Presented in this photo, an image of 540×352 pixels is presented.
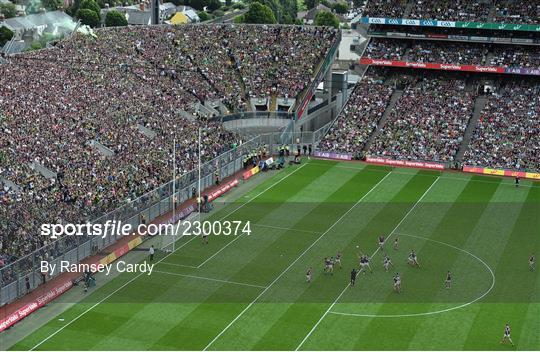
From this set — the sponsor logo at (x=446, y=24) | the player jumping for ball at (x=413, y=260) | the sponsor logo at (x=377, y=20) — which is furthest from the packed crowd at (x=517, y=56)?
the player jumping for ball at (x=413, y=260)

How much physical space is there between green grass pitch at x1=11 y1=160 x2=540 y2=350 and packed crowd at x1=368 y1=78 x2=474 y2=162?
32.6ft

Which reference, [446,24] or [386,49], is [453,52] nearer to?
[446,24]

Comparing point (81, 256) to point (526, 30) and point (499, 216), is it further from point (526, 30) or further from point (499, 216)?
point (526, 30)

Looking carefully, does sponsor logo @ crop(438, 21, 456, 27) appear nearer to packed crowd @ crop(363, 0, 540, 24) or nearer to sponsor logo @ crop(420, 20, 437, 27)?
sponsor logo @ crop(420, 20, 437, 27)

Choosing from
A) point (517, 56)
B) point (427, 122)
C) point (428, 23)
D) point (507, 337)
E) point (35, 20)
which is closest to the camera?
point (507, 337)

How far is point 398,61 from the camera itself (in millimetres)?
81312

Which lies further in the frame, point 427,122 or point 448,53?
point 448,53

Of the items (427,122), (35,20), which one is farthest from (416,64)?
(35,20)

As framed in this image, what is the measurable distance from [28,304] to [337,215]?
22.9 metres

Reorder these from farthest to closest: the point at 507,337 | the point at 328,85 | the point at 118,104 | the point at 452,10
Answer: the point at 328,85
the point at 452,10
the point at 118,104
the point at 507,337

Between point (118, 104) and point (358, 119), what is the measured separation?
2244 cm

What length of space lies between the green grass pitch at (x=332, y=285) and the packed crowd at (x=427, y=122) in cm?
993

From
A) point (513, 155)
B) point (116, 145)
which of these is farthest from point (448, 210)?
point (116, 145)

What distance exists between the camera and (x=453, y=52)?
267 feet
